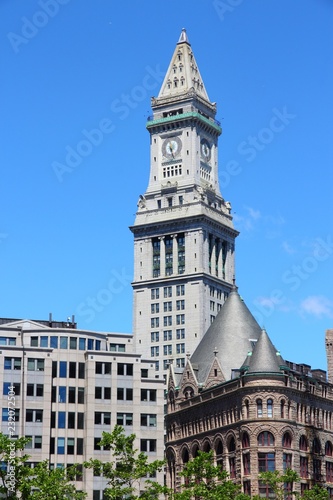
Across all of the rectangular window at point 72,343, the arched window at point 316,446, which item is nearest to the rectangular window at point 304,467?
the arched window at point 316,446

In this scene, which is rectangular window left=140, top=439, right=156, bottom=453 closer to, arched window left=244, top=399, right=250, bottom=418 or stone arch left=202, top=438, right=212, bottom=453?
arched window left=244, top=399, right=250, bottom=418

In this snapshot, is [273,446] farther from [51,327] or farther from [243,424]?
[51,327]

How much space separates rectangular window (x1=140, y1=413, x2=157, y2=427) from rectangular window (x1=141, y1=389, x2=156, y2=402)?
71.8 inches

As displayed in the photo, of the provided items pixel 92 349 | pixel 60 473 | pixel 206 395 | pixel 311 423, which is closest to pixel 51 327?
pixel 92 349

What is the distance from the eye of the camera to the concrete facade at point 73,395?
5084 inches

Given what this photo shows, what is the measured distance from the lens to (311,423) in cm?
14625

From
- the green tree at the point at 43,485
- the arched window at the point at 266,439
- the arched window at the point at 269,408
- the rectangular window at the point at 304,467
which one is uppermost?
the arched window at the point at 269,408

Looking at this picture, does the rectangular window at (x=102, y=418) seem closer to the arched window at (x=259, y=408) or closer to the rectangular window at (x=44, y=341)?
the rectangular window at (x=44, y=341)

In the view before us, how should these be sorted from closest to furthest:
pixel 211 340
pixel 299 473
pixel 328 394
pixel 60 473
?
pixel 60 473 → pixel 299 473 → pixel 328 394 → pixel 211 340

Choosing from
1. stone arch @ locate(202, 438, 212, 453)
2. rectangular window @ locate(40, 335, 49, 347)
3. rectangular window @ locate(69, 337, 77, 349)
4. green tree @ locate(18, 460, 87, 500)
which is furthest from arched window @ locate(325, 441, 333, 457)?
green tree @ locate(18, 460, 87, 500)

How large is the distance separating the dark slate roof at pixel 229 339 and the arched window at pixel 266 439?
1628cm

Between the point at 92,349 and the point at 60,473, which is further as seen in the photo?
the point at 92,349

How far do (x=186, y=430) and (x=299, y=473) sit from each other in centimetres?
2185

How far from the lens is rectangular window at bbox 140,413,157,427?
5266 inches
